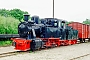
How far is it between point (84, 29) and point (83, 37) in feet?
4.89

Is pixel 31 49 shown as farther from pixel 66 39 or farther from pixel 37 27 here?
pixel 66 39

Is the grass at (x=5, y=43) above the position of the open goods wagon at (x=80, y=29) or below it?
below

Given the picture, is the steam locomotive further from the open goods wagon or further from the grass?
the grass

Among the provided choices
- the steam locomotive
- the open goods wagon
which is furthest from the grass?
the open goods wagon

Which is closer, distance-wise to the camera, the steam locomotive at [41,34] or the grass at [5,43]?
the steam locomotive at [41,34]

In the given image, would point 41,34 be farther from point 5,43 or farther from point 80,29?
point 80,29

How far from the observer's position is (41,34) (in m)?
19.5

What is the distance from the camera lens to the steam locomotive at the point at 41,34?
17078 millimetres

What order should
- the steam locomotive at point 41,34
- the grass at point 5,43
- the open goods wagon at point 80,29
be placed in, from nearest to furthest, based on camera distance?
the steam locomotive at point 41,34
the grass at point 5,43
the open goods wagon at point 80,29

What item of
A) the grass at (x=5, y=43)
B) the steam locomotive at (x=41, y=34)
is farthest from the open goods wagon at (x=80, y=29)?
the grass at (x=5, y=43)

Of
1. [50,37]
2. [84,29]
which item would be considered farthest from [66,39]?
[84,29]

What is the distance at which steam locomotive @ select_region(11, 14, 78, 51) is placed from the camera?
17.1m

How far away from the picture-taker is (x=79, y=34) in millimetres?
30484

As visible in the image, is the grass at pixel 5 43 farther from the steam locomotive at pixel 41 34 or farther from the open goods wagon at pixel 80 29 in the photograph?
the open goods wagon at pixel 80 29
